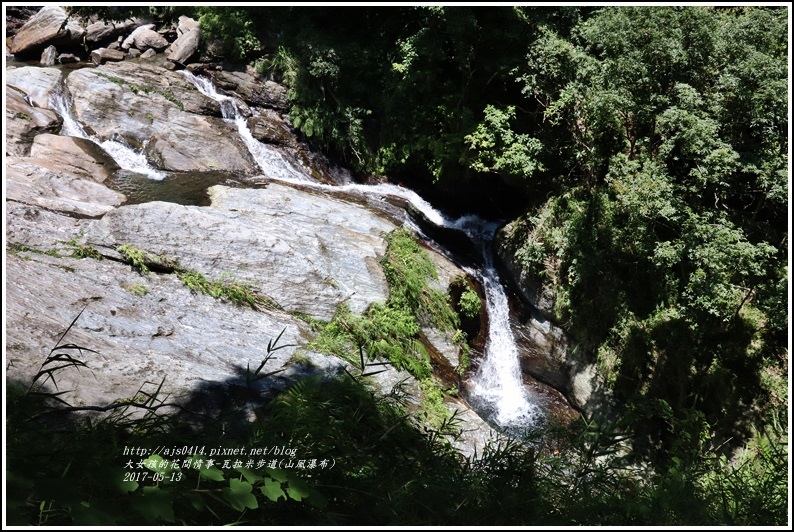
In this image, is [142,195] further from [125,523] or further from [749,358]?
[749,358]

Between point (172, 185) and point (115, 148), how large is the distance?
216 cm

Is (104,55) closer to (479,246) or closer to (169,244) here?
(169,244)

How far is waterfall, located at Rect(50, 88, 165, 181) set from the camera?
11.7 meters

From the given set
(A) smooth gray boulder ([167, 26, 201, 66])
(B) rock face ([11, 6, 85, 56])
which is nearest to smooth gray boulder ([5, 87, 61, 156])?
(B) rock face ([11, 6, 85, 56])

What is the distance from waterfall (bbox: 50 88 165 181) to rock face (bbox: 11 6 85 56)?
12.2 feet

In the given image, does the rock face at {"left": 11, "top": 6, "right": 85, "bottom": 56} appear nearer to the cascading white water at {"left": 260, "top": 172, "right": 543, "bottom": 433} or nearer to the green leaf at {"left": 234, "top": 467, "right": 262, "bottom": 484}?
the cascading white water at {"left": 260, "top": 172, "right": 543, "bottom": 433}

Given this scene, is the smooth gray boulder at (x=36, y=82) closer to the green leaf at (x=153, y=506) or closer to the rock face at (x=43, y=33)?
the rock face at (x=43, y=33)

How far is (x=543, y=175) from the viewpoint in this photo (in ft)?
39.6

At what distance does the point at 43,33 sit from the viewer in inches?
604

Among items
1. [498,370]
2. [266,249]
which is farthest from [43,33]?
[498,370]

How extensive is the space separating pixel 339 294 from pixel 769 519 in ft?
18.5

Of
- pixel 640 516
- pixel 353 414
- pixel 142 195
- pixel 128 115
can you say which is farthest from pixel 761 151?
pixel 128 115

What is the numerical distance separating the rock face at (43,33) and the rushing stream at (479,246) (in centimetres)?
357

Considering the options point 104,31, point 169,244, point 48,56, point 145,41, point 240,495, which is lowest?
point 48,56
